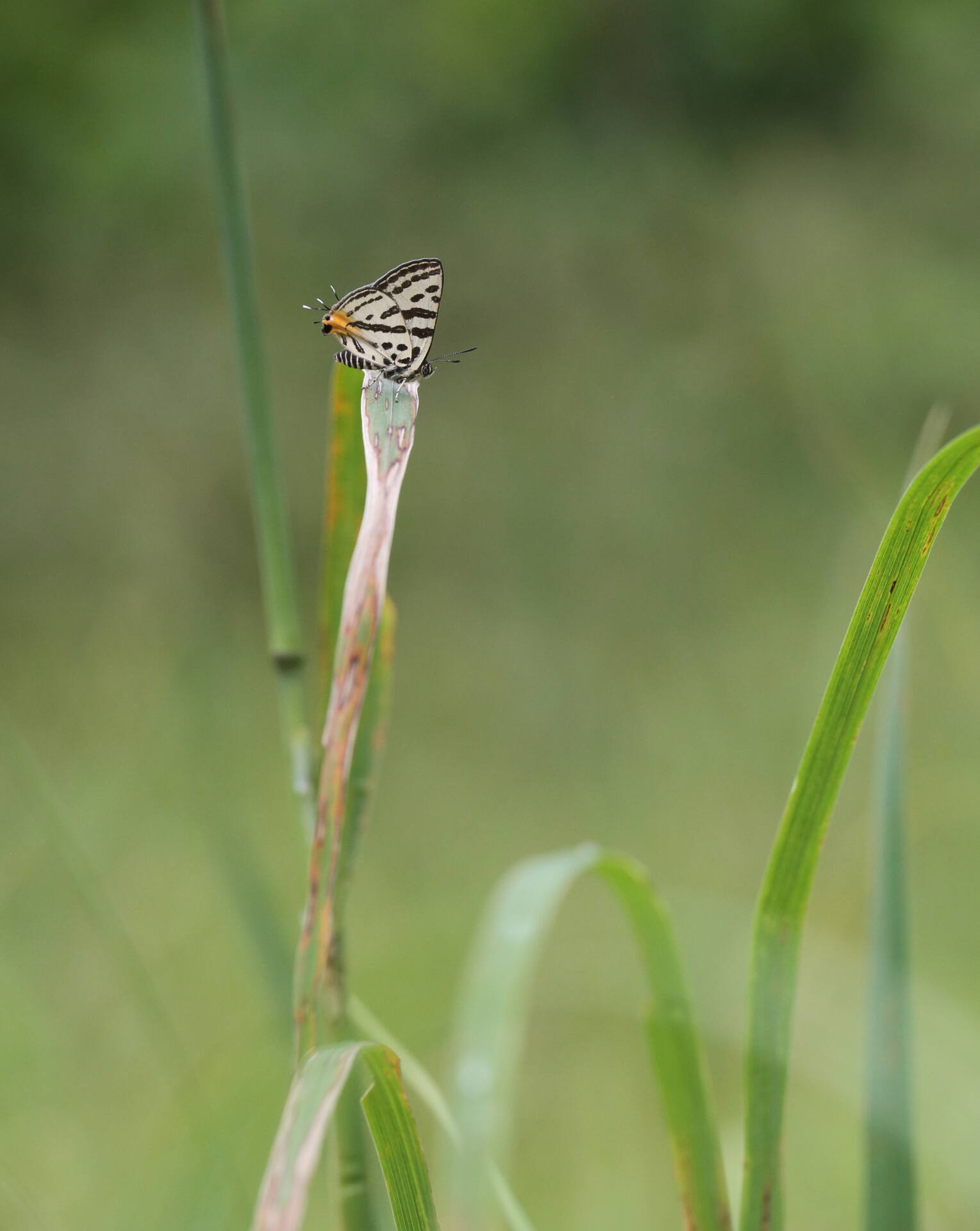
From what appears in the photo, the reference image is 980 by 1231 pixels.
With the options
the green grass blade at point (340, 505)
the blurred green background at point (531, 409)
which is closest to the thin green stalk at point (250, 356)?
the green grass blade at point (340, 505)

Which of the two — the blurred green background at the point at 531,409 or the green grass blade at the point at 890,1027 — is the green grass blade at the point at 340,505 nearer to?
the green grass blade at the point at 890,1027

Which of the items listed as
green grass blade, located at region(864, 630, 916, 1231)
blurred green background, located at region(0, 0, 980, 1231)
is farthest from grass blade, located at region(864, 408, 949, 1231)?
blurred green background, located at region(0, 0, 980, 1231)

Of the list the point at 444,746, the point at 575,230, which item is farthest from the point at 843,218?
the point at 444,746

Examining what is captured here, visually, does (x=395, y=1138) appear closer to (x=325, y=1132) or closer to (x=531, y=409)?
(x=325, y=1132)

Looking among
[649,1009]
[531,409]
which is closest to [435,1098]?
[649,1009]

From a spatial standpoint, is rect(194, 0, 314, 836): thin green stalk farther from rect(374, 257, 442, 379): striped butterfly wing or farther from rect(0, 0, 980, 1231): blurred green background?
rect(0, 0, 980, 1231): blurred green background

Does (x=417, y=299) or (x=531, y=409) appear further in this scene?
(x=531, y=409)
